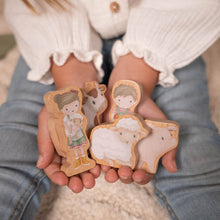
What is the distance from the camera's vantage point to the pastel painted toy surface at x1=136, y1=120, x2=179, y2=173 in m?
0.43

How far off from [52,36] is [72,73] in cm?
13

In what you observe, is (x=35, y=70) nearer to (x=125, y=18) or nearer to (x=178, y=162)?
(x=125, y=18)

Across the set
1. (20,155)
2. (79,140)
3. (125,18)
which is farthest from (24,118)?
(125,18)

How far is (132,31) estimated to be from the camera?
0.60 metres

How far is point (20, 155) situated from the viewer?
51 cm

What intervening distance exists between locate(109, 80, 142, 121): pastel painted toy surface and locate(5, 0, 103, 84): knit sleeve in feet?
0.58

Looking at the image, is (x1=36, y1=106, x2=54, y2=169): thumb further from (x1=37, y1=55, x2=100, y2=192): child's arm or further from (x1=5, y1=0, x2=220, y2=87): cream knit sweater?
(x1=5, y1=0, x2=220, y2=87): cream knit sweater

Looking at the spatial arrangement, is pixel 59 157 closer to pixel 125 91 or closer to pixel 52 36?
pixel 125 91

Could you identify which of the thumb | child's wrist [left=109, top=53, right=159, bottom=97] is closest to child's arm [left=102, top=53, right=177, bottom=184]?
child's wrist [left=109, top=53, right=159, bottom=97]

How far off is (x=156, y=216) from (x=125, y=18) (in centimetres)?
55

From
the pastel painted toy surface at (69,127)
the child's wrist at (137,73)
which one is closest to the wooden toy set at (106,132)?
the pastel painted toy surface at (69,127)

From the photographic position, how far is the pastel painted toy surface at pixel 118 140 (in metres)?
0.42

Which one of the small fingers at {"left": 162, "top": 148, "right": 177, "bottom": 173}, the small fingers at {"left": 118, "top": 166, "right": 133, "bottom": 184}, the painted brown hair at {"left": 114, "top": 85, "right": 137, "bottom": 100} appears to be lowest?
the small fingers at {"left": 118, "top": 166, "right": 133, "bottom": 184}

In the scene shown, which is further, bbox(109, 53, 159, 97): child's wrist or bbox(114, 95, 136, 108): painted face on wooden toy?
bbox(109, 53, 159, 97): child's wrist
